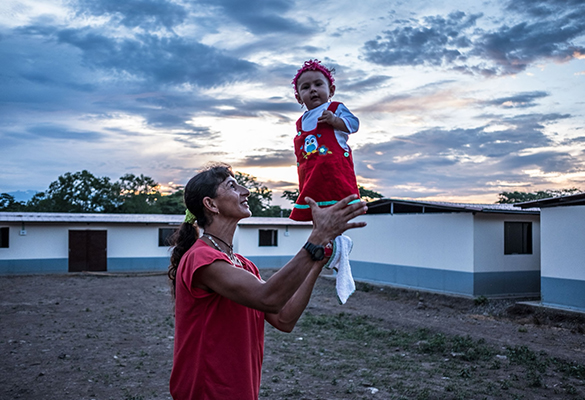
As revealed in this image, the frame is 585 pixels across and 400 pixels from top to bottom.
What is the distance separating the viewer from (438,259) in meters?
14.1

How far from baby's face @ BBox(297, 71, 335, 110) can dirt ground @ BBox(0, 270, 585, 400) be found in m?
4.06

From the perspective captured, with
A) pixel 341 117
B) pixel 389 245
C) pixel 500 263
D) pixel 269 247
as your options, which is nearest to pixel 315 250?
pixel 341 117

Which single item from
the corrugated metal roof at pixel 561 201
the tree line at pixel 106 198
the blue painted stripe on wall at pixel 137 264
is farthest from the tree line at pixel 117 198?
the corrugated metal roof at pixel 561 201

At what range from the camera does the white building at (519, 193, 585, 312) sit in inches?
412

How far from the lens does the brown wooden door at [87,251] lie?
69.2 ft

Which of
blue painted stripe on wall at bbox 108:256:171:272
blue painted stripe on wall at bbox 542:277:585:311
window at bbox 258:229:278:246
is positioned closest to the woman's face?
blue painted stripe on wall at bbox 542:277:585:311

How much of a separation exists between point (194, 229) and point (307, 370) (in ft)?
15.5

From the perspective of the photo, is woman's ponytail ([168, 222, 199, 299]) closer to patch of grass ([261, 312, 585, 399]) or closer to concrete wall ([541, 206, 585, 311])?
patch of grass ([261, 312, 585, 399])

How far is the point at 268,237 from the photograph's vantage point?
24.9 meters

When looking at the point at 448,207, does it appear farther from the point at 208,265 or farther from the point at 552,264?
the point at 208,265

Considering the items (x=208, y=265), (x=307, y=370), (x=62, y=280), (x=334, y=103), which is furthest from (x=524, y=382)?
(x=62, y=280)

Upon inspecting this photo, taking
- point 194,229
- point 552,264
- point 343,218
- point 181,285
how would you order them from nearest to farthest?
1. point 343,218
2. point 181,285
3. point 194,229
4. point 552,264

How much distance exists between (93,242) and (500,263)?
17.7 m

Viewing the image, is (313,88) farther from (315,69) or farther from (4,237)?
(4,237)
